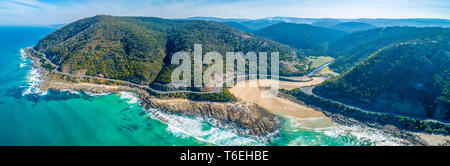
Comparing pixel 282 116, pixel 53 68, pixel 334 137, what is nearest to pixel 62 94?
pixel 53 68

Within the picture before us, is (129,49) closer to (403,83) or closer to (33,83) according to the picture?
(33,83)

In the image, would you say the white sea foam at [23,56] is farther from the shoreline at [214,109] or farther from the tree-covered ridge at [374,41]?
the tree-covered ridge at [374,41]

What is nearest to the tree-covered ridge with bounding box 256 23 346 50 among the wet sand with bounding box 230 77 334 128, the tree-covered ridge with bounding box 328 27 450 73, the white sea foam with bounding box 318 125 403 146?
the tree-covered ridge with bounding box 328 27 450 73

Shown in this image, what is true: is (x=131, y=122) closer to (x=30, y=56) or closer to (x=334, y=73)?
(x=334, y=73)

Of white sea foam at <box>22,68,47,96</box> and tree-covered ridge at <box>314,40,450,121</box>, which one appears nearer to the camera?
tree-covered ridge at <box>314,40,450,121</box>

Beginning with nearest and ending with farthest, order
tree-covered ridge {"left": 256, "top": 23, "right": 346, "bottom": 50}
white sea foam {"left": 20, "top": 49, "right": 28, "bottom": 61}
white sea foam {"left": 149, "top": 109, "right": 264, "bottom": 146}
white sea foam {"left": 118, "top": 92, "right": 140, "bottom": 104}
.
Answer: white sea foam {"left": 149, "top": 109, "right": 264, "bottom": 146} → white sea foam {"left": 118, "top": 92, "right": 140, "bottom": 104} → white sea foam {"left": 20, "top": 49, "right": 28, "bottom": 61} → tree-covered ridge {"left": 256, "top": 23, "right": 346, "bottom": 50}

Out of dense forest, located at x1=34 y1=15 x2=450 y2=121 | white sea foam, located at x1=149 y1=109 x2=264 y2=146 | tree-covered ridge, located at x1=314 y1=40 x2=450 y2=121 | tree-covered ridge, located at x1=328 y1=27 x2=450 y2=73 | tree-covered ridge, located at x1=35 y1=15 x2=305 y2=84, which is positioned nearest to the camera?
white sea foam, located at x1=149 y1=109 x2=264 y2=146

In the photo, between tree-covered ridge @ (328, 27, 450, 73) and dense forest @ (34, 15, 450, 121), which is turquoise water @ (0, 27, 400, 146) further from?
tree-covered ridge @ (328, 27, 450, 73)

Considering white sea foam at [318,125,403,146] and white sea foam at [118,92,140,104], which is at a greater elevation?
white sea foam at [118,92,140,104]

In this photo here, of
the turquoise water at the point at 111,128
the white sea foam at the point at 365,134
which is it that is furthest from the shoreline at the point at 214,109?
the white sea foam at the point at 365,134
